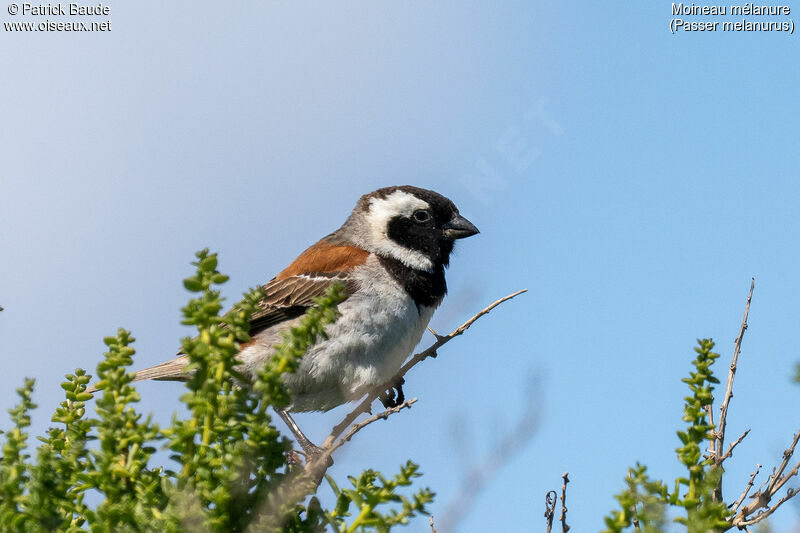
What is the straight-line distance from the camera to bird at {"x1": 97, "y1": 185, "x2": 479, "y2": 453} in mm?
5148

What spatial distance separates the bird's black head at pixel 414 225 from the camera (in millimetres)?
6086

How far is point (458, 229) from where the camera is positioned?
20.7 ft

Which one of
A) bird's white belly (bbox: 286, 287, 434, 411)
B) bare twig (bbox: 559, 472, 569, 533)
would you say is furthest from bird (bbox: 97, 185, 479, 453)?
bare twig (bbox: 559, 472, 569, 533)

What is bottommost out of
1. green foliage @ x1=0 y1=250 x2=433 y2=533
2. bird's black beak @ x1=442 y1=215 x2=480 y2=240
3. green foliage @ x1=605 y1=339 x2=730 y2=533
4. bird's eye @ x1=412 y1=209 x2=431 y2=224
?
green foliage @ x1=605 y1=339 x2=730 y2=533

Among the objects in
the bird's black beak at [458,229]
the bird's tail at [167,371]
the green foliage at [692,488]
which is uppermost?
the bird's black beak at [458,229]

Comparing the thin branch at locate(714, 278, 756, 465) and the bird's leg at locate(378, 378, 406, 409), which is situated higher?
the bird's leg at locate(378, 378, 406, 409)

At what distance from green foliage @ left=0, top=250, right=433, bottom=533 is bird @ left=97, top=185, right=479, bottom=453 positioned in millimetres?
2666

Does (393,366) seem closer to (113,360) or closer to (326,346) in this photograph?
(326,346)

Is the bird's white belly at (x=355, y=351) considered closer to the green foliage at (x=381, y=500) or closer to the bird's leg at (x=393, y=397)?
the bird's leg at (x=393, y=397)

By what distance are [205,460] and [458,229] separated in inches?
181

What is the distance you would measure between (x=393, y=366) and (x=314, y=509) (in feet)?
10.4

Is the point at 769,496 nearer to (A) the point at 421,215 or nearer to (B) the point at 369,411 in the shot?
(B) the point at 369,411

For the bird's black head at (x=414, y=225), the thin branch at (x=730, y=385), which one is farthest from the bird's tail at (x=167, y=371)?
the thin branch at (x=730, y=385)

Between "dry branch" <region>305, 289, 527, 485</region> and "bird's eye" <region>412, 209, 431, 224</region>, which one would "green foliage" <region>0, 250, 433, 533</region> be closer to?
"dry branch" <region>305, 289, 527, 485</region>
